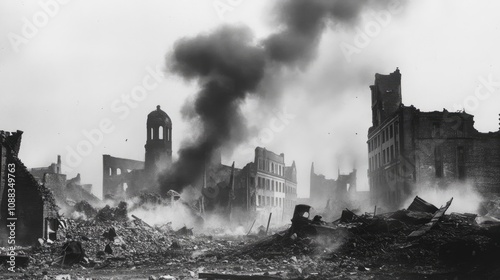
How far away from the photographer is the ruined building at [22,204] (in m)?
21.9

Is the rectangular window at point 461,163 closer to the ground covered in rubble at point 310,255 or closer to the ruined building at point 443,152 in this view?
the ruined building at point 443,152

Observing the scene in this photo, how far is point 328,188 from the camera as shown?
81.4 m

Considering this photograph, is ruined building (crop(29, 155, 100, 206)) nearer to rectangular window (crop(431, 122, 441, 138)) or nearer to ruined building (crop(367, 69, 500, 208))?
ruined building (crop(367, 69, 500, 208))

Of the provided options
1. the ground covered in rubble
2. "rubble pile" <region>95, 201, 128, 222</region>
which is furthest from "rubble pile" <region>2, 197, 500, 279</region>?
"rubble pile" <region>95, 201, 128, 222</region>

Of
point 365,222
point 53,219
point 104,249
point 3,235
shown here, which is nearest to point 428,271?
point 365,222

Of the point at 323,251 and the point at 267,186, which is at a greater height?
the point at 267,186

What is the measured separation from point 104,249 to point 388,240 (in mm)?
12234

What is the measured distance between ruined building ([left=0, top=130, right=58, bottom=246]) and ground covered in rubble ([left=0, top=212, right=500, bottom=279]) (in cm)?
117

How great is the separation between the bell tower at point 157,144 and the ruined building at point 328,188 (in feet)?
102

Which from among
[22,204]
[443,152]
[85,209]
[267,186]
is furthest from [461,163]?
[22,204]

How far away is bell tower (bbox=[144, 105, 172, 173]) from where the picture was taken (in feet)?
153

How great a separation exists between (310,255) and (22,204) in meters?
13.6

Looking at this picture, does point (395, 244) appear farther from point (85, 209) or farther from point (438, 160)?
point (85, 209)

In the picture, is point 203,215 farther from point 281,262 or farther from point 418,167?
point 281,262
